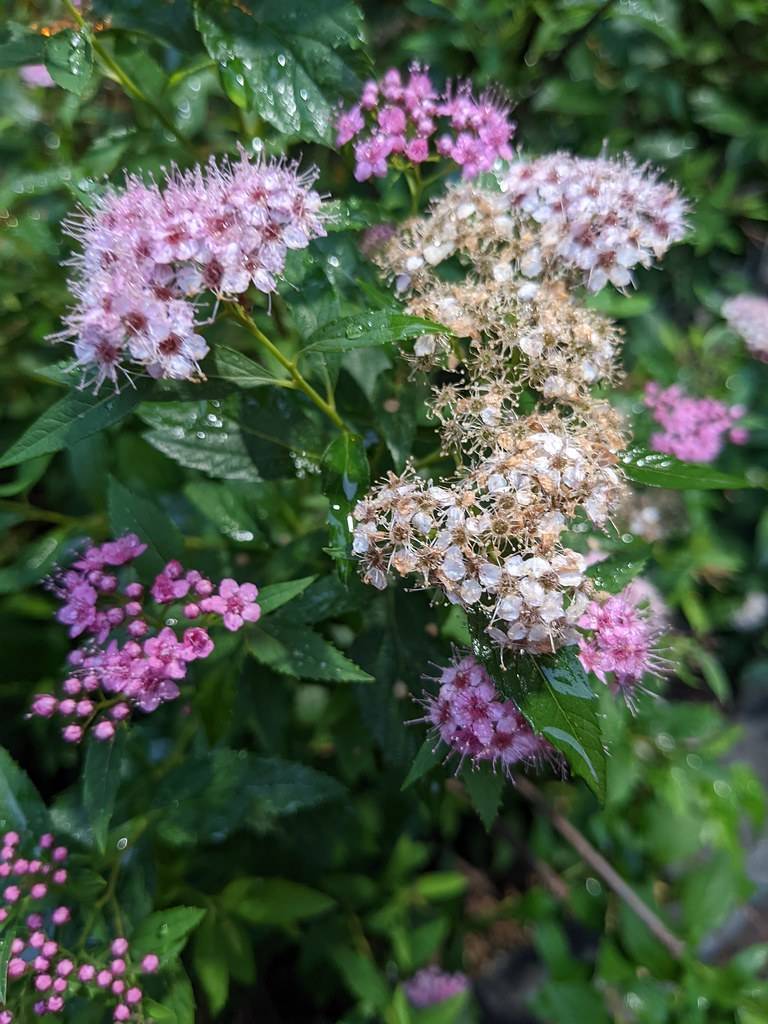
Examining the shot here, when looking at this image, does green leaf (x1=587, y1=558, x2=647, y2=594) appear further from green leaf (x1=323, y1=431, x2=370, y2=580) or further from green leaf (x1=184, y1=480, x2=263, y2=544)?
green leaf (x1=184, y1=480, x2=263, y2=544)

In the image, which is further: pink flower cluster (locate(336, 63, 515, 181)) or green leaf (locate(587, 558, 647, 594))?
pink flower cluster (locate(336, 63, 515, 181))

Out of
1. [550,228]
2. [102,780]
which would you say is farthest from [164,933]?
[550,228]

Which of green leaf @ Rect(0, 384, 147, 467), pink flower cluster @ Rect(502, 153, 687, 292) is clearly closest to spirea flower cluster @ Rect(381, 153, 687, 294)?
pink flower cluster @ Rect(502, 153, 687, 292)

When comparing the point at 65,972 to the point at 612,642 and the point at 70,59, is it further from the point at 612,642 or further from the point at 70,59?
the point at 70,59

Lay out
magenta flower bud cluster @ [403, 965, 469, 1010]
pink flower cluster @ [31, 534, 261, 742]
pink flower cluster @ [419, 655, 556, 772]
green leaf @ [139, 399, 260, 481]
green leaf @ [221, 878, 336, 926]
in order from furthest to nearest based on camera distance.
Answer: magenta flower bud cluster @ [403, 965, 469, 1010] < green leaf @ [221, 878, 336, 926] < green leaf @ [139, 399, 260, 481] < pink flower cluster @ [31, 534, 261, 742] < pink flower cluster @ [419, 655, 556, 772]

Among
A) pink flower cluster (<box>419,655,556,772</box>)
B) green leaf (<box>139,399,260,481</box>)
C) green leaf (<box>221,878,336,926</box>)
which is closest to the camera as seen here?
pink flower cluster (<box>419,655,556,772</box>)

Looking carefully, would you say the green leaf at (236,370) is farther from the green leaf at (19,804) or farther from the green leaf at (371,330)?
the green leaf at (19,804)

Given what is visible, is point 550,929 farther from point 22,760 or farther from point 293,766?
point 22,760
